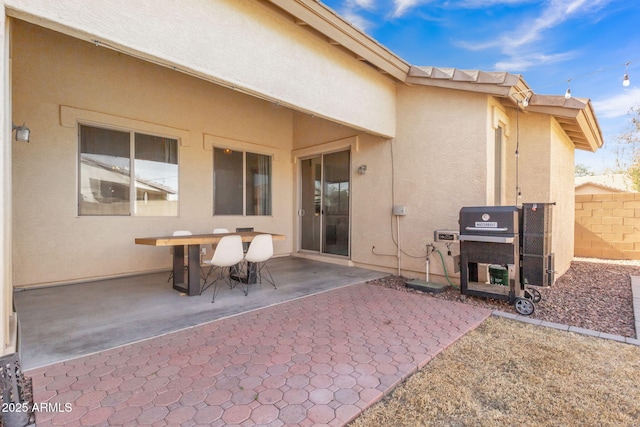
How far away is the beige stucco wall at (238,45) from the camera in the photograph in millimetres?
2443

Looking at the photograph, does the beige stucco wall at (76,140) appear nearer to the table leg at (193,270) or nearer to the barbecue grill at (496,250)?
the table leg at (193,270)

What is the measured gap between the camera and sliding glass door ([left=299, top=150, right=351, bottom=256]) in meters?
7.04

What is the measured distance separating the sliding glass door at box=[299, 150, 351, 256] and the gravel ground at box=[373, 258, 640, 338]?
192 centimetres

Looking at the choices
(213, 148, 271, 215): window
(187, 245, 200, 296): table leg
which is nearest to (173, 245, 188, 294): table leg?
(187, 245, 200, 296): table leg

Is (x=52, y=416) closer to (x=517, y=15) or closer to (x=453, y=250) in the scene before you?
(x=453, y=250)

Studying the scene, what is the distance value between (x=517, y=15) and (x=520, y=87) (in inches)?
133

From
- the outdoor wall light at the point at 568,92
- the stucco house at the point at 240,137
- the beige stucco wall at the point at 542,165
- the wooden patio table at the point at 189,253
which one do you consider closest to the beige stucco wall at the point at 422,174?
the stucco house at the point at 240,137

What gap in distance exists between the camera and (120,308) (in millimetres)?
3904

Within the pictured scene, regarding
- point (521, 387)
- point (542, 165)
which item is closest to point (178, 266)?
point (521, 387)

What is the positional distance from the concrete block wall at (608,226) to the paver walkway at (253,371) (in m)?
7.25

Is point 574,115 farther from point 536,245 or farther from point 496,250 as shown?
point 496,250

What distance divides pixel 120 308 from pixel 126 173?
2918mm

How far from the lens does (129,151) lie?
574cm

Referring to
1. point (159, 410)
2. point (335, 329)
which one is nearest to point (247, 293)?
point (335, 329)
